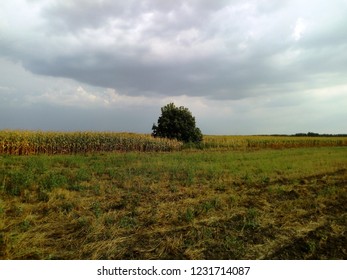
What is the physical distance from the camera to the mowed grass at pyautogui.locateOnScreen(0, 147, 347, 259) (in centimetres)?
476

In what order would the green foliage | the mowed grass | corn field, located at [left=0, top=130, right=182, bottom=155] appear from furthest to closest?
the green foliage, corn field, located at [left=0, top=130, right=182, bottom=155], the mowed grass

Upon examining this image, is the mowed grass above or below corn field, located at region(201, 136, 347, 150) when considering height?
below

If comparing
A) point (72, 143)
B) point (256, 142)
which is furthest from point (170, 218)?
point (256, 142)

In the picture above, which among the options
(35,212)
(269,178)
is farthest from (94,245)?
(269,178)

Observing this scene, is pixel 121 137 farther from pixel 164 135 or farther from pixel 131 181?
pixel 131 181

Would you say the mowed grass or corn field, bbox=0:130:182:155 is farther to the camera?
corn field, bbox=0:130:182:155

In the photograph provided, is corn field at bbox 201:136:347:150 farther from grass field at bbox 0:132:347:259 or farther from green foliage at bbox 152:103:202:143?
grass field at bbox 0:132:347:259

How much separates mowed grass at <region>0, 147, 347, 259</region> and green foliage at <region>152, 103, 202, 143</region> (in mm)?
24222

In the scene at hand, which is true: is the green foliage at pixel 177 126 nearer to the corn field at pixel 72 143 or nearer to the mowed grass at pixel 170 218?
the corn field at pixel 72 143

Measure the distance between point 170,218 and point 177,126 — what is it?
28647mm

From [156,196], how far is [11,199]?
401 centimetres

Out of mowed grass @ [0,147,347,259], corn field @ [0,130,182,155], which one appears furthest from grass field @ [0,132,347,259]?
corn field @ [0,130,182,155]

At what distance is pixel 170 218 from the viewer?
6.32m
